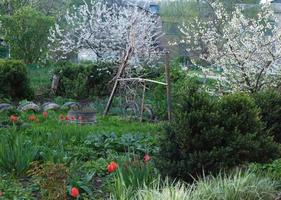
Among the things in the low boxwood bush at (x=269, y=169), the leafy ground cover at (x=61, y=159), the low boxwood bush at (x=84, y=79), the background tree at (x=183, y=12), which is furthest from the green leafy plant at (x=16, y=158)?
the background tree at (x=183, y=12)

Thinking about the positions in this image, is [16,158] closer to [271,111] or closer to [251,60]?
[271,111]

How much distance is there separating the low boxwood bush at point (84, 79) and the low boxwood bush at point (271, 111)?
10.3 metres

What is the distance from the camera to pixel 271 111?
6750 millimetres

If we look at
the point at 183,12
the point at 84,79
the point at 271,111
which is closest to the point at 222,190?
the point at 271,111

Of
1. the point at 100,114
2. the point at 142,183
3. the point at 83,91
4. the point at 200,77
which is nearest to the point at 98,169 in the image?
the point at 142,183

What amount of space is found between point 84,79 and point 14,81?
2152mm

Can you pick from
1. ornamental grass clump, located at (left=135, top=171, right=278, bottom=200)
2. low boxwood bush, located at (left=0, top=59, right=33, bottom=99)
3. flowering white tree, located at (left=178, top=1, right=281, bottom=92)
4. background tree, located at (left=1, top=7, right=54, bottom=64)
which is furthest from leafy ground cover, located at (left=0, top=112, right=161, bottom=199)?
background tree, located at (left=1, top=7, right=54, bottom=64)

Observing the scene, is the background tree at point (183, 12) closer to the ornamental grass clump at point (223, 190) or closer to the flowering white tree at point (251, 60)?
the flowering white tree at point (251, 60)

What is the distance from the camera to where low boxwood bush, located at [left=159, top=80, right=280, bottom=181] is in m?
5.30

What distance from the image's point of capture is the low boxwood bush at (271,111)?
6.70 m

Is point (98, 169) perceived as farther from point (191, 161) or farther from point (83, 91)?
point (83, 91)

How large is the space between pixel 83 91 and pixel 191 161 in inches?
470

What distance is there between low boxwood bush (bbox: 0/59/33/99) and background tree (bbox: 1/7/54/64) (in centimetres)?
482

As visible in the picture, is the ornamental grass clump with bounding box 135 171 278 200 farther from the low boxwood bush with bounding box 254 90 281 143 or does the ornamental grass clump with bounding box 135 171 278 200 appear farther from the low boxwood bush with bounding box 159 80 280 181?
the low boxwood bush with bounding box 254 90 281 143
